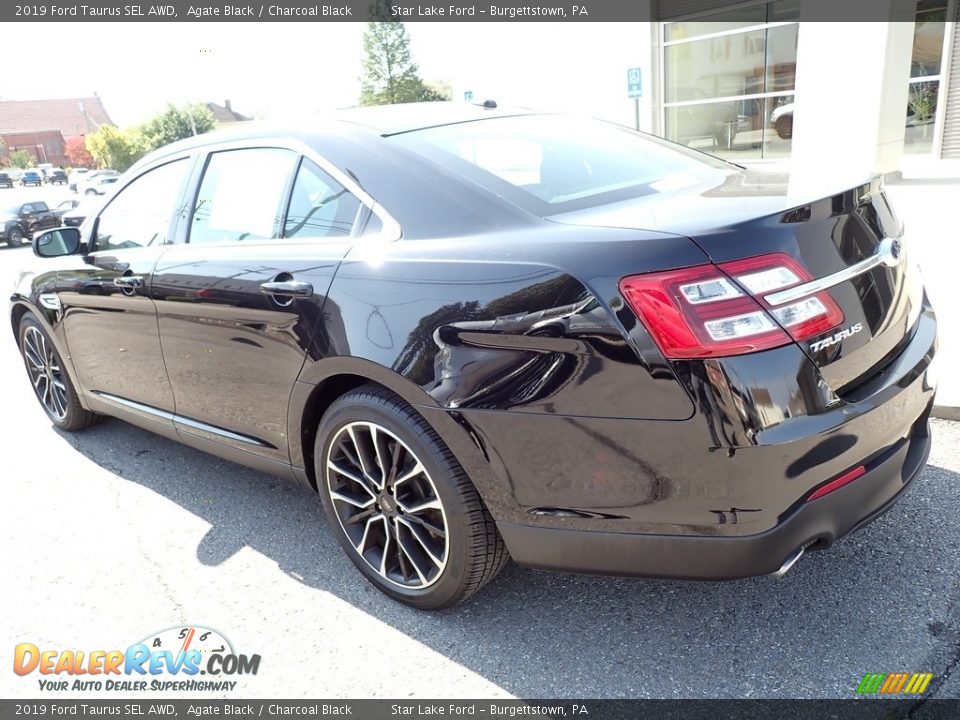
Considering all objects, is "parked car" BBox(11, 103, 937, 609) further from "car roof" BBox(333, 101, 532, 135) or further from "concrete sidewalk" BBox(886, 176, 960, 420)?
"concrete sidewalk" BBox(886, 176, 960, 420)

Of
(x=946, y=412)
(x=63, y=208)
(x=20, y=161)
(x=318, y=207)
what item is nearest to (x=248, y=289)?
(x=318, y=207)

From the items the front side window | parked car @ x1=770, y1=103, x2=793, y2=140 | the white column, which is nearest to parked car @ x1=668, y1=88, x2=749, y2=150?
parked car @ x1=770, y1=103, x2=793, y2=140

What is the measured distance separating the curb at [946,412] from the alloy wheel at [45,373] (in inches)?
182

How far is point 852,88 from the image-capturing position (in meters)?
11.5

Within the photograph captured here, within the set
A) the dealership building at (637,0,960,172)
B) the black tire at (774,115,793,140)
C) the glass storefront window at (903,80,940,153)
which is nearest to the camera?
the dealership building at (637,0,960,172)

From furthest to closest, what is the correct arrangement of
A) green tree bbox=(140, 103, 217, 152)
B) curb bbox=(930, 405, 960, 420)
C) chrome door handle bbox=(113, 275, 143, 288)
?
green tree bbox=(140, 103, 217, 152) → curb bbox=(930, 405, 960, 420) → chrome door handle bbox=(113, 275, 143, 288)

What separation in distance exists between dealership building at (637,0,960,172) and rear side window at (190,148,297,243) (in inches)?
368

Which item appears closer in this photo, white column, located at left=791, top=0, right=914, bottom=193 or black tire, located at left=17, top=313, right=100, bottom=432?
black tire, located at left=17, top=313, right=100, bottom=432

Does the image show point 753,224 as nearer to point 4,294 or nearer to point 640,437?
point 640,437

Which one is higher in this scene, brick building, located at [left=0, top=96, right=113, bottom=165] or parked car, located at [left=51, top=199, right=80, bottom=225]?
brick building, located at [left=0, top=96, right=113, bottom=165]

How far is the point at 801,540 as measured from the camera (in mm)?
1852

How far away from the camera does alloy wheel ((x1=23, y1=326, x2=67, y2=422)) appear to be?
4.34 metres

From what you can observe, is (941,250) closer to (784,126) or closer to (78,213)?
(784,126)

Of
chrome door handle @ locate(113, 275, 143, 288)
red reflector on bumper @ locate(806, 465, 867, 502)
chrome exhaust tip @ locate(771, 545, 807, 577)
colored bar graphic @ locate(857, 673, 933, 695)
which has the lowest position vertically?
colored bar graphic @ locate(857, 673, 933, 695)
